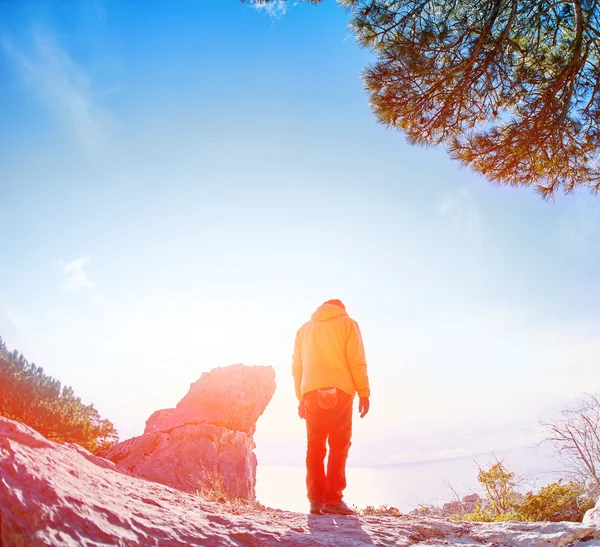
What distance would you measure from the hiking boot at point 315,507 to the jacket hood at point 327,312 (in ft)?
Answer: 6.40

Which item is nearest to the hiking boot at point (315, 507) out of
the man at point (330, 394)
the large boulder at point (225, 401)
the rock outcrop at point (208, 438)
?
the man at point (330, 394)

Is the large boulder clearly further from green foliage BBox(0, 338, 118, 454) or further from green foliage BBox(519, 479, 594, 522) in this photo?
green foliage BBox(519, 479, 594, 522)

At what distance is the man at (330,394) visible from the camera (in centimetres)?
380

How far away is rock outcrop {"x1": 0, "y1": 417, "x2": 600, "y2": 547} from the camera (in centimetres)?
149

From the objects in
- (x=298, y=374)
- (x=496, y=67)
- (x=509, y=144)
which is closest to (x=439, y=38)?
(x=496, y=67)

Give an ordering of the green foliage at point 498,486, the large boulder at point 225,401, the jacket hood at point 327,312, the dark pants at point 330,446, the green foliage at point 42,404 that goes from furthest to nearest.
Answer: the large boulder at point 225,401, the green foliage at point 42,404, the green foliage at point 498,486, the jacket hood at point 327,312, the dark pants at point 330,446

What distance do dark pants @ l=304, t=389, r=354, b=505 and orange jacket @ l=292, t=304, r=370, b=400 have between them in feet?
0.53

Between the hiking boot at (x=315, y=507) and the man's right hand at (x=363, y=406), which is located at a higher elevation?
the man's right hand at (x=363, y=406)

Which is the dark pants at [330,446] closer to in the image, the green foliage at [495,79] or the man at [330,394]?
the man at [330,394]

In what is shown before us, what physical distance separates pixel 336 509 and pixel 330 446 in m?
0.57

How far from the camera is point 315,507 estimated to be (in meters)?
3.66

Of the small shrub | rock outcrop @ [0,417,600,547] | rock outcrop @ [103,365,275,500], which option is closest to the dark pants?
rock outcrop @ [0,417,600,547]

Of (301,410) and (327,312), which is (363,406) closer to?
(301,410)

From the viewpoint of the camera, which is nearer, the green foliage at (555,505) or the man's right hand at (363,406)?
the man's right hand at (363,406)
